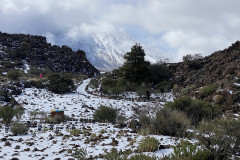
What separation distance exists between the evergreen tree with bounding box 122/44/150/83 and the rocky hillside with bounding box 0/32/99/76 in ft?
94.4

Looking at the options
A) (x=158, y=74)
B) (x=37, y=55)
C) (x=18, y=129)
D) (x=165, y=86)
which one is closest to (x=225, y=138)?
(x=18, y=129)

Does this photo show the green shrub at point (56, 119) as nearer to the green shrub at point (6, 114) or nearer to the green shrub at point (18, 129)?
the green shrub at point (6, 114)

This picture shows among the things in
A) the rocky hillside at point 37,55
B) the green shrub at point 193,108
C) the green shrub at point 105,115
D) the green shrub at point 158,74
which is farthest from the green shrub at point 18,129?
the rocky hillside at point 37,55

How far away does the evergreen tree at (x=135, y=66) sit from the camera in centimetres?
3006

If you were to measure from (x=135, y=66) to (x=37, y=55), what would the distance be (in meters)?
41.5

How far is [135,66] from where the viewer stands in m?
30.1

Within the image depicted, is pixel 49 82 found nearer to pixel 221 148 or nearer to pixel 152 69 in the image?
pixel 152 69

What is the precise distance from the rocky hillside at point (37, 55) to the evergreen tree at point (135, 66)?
1133 inches

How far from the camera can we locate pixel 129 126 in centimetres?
1007

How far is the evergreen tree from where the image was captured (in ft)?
98.6

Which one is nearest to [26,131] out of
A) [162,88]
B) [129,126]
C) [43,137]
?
[43,137]

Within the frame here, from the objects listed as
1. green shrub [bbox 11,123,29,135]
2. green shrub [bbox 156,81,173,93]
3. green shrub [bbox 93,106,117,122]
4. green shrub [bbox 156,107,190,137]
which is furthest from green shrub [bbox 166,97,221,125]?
green shrub [bbox 156,81,173,93]

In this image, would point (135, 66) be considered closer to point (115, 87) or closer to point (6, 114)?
point (115, 87)

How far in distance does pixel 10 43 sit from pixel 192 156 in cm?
6973
